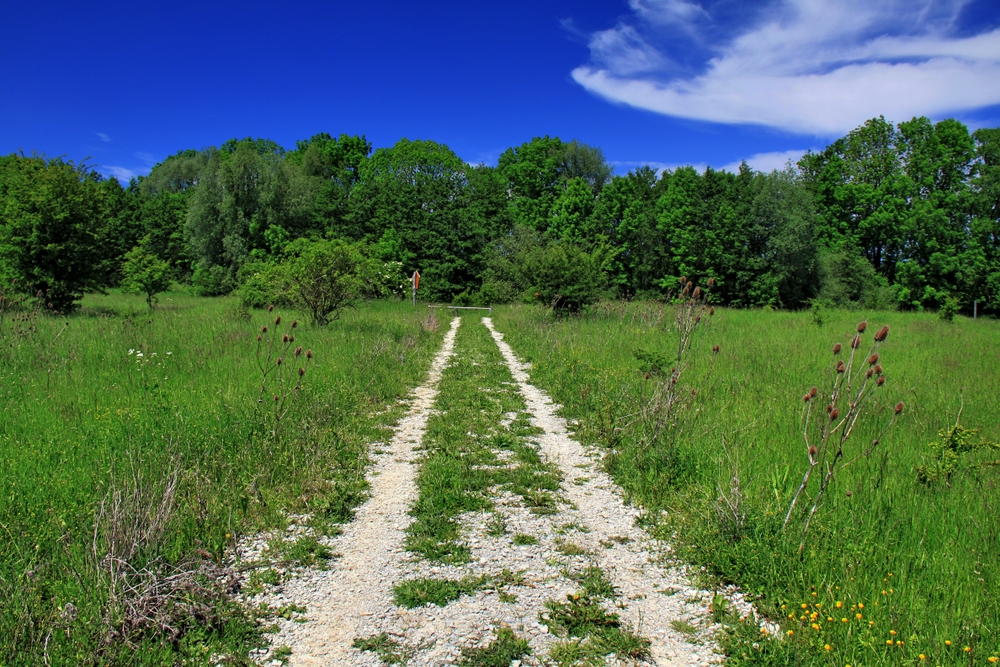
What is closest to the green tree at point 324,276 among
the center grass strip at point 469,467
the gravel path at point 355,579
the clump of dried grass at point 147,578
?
the center grass strip at point 469,467

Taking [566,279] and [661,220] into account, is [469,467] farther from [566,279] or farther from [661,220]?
[661,220]

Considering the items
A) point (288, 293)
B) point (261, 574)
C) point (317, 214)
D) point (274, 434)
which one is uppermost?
point (317, 214)

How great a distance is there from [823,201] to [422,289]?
3702 cm

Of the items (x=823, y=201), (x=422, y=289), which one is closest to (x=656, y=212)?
(x=823, y=201)

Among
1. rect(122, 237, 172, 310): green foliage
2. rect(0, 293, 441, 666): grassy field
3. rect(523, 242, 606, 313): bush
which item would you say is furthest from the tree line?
rect(0, 293, 441, 666): grassy field

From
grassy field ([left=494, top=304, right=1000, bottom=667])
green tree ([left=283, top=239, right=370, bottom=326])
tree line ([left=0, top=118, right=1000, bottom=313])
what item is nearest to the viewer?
grassy field ([left=494, top=304, right=1000, bottom=667])

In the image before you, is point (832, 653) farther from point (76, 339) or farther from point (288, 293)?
point (288, 293)

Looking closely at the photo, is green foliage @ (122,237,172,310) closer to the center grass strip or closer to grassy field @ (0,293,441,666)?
grassy field @ (0,293,441,666)

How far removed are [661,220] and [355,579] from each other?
1867 inches

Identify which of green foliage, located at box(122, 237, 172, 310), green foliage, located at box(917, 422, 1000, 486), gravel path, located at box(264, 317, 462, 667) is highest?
green foliage, located at box(122, 237, 172, 310)

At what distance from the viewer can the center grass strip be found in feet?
14.0

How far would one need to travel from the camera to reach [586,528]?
14.5 ft

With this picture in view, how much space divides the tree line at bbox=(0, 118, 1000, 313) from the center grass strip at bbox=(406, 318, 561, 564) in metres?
26.0

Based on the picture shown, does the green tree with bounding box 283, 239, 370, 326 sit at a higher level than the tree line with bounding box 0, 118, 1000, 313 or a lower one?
lower
